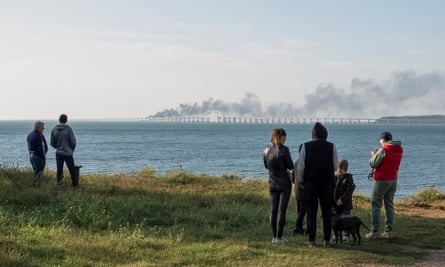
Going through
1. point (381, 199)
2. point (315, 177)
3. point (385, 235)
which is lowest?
point (385, 235)

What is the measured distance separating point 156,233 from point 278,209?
83.6 inches

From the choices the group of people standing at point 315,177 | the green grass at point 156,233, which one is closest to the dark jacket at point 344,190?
the group of people standing at point 315,177

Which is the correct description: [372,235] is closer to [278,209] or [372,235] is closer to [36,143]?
[278,209]

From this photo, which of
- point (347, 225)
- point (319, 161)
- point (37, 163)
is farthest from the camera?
point (37, 163)

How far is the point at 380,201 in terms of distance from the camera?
9539 millimetres

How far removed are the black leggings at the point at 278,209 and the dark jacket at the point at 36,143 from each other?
7238mm

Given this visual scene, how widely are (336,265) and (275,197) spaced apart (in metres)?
1.73

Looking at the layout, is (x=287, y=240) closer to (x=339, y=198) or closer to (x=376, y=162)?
(x=339, y=198)

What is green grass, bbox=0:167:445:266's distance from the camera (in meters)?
7.30

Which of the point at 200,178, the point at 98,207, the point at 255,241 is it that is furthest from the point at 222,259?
the point at 200,178

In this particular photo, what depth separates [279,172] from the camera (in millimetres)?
8352

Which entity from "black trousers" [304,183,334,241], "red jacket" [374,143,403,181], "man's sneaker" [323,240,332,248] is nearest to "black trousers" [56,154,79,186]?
"black trousers" [304,183,334,241]

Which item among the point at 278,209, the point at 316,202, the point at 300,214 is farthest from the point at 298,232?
the point at 316,202

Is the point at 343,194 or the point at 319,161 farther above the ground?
the point at 319,161
